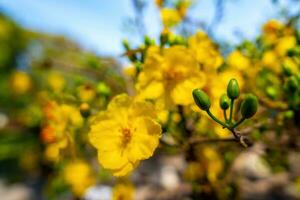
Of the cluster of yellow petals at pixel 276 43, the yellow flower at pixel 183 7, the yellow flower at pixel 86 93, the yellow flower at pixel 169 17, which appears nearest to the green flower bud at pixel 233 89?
the yellow flower at pixel 86 93

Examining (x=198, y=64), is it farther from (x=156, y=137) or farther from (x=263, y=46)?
(x=263, y=46)

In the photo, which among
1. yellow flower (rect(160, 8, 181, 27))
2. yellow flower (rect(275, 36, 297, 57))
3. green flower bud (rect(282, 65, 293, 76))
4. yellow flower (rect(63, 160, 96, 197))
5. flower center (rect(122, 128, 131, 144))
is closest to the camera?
flower center (rect(122, 128, 131, 144))

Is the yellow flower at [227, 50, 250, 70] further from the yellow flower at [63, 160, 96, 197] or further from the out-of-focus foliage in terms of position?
the yellow flower at [63, 160, 96, 197]

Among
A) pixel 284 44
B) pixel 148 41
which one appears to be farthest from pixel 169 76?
pixel 284 44

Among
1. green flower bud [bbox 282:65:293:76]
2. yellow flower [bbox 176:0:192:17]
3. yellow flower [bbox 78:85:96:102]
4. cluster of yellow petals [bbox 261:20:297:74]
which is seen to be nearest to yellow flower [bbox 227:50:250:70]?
cluster of yellow petals [bbox 261:20:297:74]

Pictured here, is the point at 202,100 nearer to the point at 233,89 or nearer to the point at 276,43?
the point at 233,89

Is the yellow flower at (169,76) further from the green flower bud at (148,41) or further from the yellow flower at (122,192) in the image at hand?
the yellow flower at (122,192)
